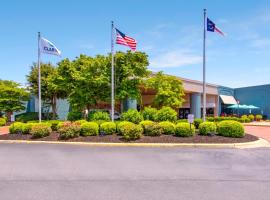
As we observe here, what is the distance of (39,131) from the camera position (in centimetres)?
1878

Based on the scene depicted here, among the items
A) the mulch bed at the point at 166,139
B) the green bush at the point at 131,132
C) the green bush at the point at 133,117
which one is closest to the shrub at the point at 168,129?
the mulch bed at the point at 166,139

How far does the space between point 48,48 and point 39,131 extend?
5.99m

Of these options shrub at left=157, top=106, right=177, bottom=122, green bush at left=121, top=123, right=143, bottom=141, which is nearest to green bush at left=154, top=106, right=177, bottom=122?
shrub at left=157, top=106, right=177, bottom=122

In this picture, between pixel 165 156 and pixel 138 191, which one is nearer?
pixel 138 191

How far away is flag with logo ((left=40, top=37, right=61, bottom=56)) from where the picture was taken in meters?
21.3

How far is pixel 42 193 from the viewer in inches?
290

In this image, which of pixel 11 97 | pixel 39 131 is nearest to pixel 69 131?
pixel 39 131

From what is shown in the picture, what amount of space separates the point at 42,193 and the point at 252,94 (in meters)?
52.0

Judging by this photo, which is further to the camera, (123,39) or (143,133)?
(123,39)

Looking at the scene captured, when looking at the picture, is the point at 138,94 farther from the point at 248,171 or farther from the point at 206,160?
the point at 248,171

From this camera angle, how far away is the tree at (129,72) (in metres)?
24.2

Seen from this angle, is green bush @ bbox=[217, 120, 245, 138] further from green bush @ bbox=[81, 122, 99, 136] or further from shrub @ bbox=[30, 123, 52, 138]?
shrub @ bbox=[30, 123, 52, 138]

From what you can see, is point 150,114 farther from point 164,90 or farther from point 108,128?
point 164,90

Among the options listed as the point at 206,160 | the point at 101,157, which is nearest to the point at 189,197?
the point at 206,160
